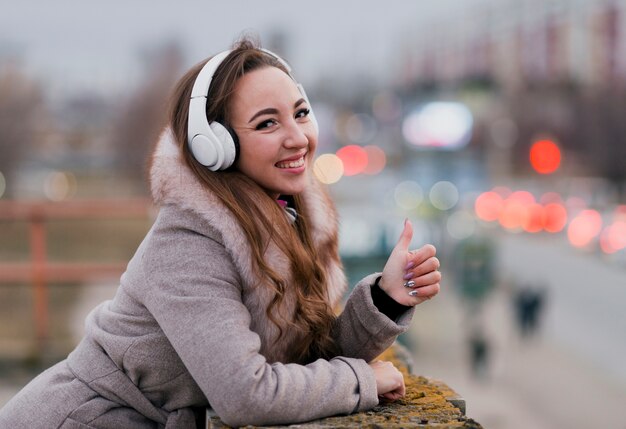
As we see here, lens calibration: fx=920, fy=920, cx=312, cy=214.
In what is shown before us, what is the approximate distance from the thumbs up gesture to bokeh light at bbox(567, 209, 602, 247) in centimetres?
2144

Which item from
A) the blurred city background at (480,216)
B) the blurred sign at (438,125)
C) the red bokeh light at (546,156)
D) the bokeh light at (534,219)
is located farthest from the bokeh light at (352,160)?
the bokeh light at (534,219)

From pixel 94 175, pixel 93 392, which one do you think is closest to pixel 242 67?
pixel 93 392

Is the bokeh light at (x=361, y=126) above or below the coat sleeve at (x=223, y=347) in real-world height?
below

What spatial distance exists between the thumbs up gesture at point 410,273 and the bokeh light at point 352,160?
6156 cm

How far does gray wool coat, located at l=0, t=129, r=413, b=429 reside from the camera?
172 centimetres

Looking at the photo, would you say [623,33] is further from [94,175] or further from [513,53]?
[94,175]

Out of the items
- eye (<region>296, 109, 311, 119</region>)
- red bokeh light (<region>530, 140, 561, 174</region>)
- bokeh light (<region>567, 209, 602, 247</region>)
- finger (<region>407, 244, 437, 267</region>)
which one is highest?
eye (<region>296, 109, 311, 119</region>)

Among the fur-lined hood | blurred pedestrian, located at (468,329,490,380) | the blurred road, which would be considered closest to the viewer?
the fur-lined hood

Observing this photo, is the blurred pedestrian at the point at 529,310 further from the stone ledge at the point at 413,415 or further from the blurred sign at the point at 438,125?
the stone ledge at the point at 413,415

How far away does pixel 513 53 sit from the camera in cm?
7325

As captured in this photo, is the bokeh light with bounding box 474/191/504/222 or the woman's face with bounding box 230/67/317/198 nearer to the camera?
the woman's face with bounding box 230/67/317/198

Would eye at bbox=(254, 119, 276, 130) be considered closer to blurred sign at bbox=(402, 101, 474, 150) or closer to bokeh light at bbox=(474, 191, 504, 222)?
blurred sign at bbox=(402, 101, 474, 150)

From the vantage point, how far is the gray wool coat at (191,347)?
1.72 m

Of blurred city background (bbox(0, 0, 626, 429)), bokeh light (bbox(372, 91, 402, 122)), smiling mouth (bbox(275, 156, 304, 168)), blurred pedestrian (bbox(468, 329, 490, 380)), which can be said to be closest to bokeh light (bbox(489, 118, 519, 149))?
blurred city background (bbox(0, 0, 626, 429))
